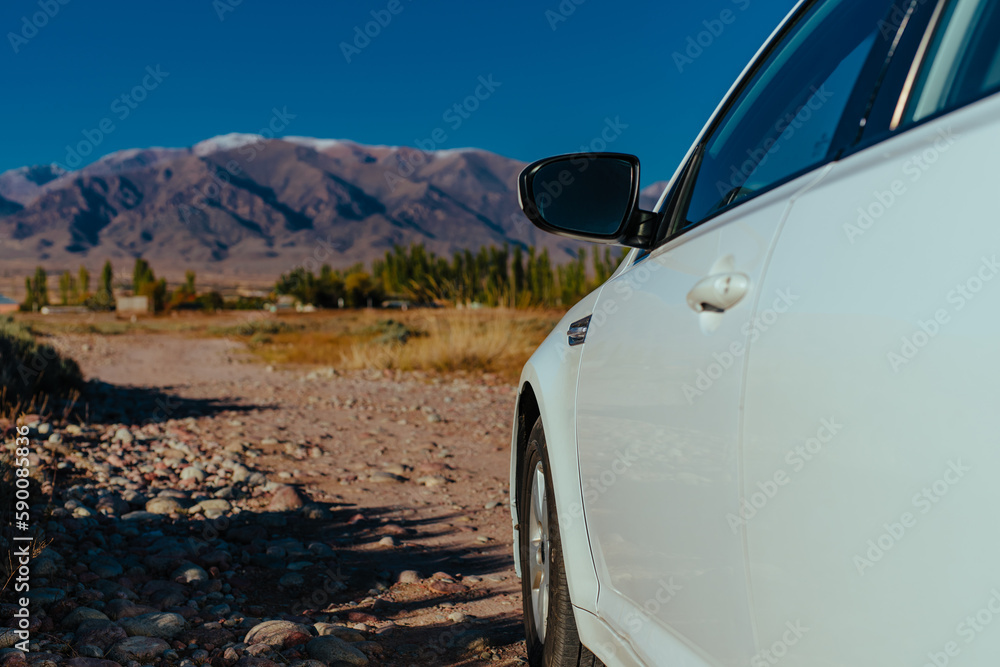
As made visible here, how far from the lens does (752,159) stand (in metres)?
1.73

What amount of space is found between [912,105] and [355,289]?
53646 mm

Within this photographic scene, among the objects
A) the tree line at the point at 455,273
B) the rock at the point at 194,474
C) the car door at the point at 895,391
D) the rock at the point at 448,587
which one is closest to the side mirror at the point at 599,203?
the car door at the point at 895,391

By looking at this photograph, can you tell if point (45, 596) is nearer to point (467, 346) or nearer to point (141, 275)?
point (467, 346)

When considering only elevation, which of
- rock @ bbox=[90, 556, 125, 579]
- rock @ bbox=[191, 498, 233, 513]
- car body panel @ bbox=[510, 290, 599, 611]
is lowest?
rock @ bbox=[191, 498, 233, 513]

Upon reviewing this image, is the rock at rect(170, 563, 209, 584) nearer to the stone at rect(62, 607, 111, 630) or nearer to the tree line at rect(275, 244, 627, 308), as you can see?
the stone at rect(62, 607, 111, 630)

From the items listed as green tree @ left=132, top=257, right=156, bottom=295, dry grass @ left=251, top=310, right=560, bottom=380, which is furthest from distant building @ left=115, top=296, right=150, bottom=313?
dry grass @ left=251, top=310, right=560, bottom=380

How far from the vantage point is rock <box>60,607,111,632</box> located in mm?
2549

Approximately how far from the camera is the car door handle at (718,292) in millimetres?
1223

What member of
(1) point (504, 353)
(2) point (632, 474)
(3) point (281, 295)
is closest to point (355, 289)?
(3) point (281, 295)

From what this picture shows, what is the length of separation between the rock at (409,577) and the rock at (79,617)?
1233 mm

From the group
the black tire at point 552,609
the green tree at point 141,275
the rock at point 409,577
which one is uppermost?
the black tire at point 552,609

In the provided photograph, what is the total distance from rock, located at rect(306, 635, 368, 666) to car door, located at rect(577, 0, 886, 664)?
3.59 ft
